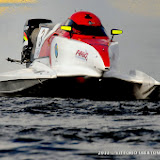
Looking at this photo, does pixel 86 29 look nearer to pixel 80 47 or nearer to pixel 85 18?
pixel 85 18

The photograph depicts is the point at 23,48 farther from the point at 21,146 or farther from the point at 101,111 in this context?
the point at 21,146

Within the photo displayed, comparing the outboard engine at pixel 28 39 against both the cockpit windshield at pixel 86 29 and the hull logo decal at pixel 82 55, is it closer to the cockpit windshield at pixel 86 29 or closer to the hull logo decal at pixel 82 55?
the cockpit windshield at pixel 86 29

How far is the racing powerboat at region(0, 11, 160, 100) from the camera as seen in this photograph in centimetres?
1380

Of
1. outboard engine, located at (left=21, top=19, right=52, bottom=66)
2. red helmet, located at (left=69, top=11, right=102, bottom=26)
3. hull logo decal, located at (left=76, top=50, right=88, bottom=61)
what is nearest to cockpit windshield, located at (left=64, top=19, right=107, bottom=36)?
red helmet, located at (left=69, top=11, right=102, bottom=26)

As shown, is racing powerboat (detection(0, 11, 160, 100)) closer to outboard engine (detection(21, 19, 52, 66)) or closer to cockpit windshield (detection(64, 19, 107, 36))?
cockpit windshield (detection(64, 19, 107, 36))

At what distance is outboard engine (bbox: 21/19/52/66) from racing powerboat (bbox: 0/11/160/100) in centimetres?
338

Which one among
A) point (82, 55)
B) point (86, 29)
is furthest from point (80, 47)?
point (86, 29)

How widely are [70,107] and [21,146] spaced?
17.9 feet

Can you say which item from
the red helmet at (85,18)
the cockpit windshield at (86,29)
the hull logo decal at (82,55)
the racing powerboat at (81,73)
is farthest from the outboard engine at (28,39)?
the hull logo decal at (82,55)

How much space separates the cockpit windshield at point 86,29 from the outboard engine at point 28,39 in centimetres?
421

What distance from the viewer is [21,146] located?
5.92 meters

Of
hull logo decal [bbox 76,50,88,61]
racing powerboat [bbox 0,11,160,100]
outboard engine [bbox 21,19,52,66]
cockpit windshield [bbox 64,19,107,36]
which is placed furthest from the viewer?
outboard engine [bbox 21,19,52,66]

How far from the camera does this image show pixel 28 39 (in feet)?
65.5

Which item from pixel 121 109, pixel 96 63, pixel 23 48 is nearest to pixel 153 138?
pixel 121 109
